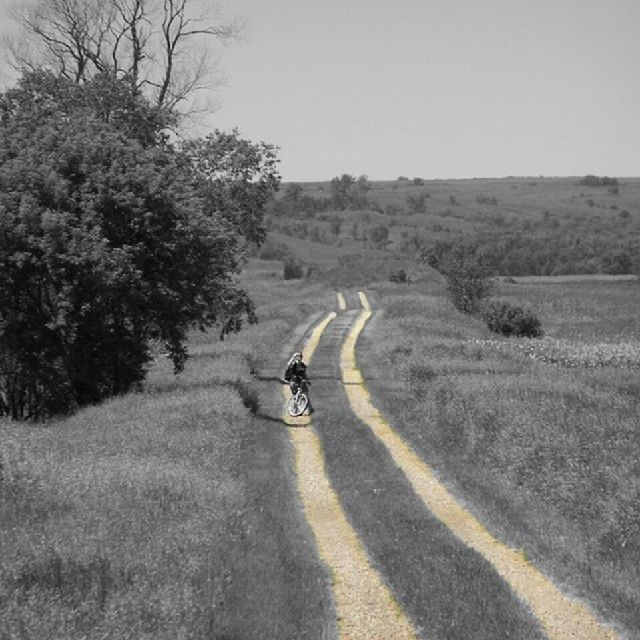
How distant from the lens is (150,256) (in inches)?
1088

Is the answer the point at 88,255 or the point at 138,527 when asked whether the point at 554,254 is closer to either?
the point at 88,255

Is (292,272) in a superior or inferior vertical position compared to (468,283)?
inferior

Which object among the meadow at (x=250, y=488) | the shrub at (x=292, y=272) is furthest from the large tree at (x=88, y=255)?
the shrub at (x=292, y=272)

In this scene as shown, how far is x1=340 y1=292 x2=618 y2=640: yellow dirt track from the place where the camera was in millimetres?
11516

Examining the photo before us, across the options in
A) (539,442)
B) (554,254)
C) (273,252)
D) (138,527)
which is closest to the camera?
(138,527)

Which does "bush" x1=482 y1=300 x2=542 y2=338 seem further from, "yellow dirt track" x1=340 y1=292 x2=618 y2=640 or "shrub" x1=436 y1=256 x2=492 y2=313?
"yellow dirt track" x1=340 y1=292 x2=618 y2=640

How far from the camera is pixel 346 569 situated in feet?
45.8

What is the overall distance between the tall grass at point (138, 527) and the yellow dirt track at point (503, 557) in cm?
327

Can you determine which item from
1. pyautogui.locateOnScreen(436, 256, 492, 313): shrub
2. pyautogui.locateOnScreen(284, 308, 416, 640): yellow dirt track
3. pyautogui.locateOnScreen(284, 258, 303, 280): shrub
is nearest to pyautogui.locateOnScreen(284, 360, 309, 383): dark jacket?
pyautogui.locateOnScreen(284, 308, 416, 640): yellow dirt track

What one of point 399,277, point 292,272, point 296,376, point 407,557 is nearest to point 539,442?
point 407,557

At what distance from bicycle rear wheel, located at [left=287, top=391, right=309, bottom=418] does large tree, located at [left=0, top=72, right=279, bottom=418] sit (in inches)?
188

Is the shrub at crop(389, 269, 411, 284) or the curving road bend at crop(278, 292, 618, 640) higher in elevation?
the shrub at crop(389, 269, 411, 284)

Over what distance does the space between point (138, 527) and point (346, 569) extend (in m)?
3.68

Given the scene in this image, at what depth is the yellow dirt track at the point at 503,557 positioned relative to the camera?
453 inches
